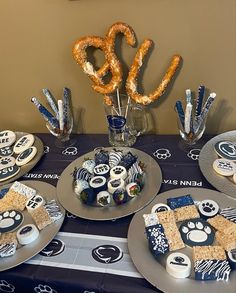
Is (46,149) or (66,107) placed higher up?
(66,107)

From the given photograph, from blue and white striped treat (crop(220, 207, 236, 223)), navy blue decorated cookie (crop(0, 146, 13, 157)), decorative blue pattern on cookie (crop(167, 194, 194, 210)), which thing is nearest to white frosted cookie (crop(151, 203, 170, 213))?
decorative blue pattern on cookie (crop(167, 194, 194, 210))

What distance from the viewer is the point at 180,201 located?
0.92m

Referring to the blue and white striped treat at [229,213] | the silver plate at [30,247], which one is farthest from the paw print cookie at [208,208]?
the silver plate at [30,247]

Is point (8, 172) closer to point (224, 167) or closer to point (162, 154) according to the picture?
point (162, 154)

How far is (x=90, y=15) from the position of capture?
1096 mm

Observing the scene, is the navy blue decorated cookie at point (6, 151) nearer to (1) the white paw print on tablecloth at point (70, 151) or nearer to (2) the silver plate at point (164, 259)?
(1) the white paw print on tablecloth at point (70, 151)

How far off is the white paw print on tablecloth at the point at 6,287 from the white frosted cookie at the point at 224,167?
0.63m

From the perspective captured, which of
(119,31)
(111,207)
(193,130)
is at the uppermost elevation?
(119,31)

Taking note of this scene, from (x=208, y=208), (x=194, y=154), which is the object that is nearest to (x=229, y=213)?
(x=208, y=208)

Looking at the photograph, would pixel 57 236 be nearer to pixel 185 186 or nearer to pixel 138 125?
pixel 185 186

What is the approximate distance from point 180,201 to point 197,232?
0.35 feet

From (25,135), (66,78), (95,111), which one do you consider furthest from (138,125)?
(25,135)

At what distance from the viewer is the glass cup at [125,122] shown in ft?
3.85

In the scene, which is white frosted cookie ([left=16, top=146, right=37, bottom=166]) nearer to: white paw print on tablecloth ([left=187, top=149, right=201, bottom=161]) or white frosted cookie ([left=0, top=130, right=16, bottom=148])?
white frosted cookie ([left=0, top=130, right=16, bottom=148])
